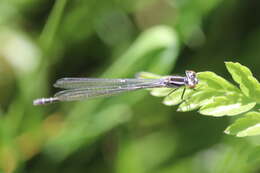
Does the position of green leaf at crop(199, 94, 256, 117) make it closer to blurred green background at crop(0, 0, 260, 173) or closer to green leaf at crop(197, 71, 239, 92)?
green leaf at crop(197, 71, 239, 92)

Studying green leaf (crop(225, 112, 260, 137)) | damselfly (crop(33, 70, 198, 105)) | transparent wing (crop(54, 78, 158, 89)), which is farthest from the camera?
transparent wing (crop(54, 78, 158, 89))

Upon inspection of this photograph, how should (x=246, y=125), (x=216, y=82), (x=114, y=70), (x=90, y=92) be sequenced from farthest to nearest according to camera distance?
(x=114, y=70) < (x=90, y=92) < (x=216, y=82) < (x=246, y=125)

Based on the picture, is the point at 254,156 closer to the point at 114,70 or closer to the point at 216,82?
the point at 216,82

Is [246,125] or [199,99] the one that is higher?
[199,99]

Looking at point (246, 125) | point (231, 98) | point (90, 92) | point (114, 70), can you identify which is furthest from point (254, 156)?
point (114, 70)

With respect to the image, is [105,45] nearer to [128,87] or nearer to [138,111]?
[138,111]

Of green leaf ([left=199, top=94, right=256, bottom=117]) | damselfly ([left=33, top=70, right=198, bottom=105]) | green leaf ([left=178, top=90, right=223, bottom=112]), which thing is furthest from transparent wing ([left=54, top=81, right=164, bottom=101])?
green leaf ([left=199, top=94, right=256, bottom=117])

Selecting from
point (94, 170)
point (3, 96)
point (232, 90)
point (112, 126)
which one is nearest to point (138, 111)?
point (112, 126)
